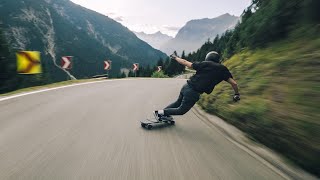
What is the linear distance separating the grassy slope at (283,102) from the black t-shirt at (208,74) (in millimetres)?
954

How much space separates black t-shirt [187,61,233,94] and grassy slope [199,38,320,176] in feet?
3.13

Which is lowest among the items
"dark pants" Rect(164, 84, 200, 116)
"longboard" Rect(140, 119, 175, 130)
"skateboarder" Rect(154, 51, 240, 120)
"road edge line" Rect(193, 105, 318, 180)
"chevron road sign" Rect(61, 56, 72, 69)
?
"chevron road sign" Rect(61, 56, 72, 69)

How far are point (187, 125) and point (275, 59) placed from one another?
136 inches

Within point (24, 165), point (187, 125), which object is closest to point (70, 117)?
point (187, 125)

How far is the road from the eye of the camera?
13.4ft

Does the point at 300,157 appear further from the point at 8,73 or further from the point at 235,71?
the point at 8,73

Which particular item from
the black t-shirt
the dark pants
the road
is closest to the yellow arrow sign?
the road

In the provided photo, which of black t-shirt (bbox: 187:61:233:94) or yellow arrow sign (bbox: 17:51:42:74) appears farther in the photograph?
yellow arrow sign (bbox: 17:51:42:74)

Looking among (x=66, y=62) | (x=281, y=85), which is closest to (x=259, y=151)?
(x=281, y=85)

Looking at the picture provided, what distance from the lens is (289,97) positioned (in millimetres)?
6094

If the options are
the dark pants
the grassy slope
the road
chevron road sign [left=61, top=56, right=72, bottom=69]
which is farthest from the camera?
chevron road sign [left=61, top=56, right=72, bottom=69]

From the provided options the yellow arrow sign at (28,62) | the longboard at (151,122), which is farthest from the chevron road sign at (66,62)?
the longboard at (151,122)

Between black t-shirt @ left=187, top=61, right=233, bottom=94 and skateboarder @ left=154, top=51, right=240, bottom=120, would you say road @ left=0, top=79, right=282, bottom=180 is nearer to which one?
skateboarder @ left=154, top=51, right=240, bottom=120

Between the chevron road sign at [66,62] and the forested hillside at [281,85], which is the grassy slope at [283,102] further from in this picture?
the chevron road sign at [66,62]
